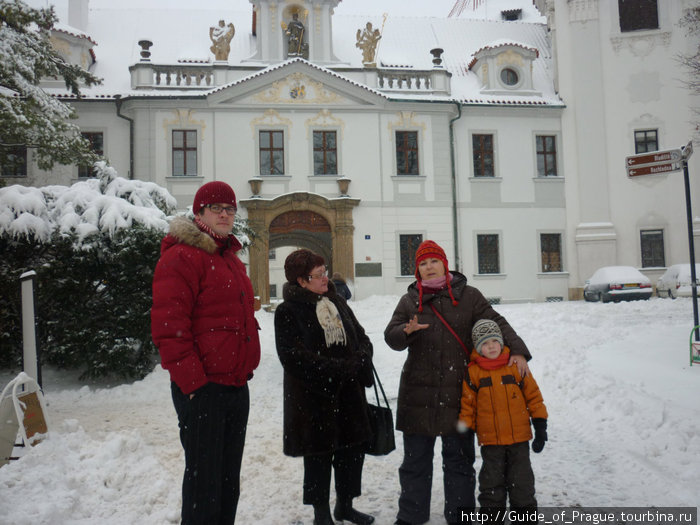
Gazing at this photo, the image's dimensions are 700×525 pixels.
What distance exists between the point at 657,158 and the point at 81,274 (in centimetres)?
866

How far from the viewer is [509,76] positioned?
24.1 m

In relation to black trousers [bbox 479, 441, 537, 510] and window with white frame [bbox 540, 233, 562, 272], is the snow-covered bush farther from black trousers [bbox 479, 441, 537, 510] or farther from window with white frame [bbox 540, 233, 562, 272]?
window with white frame [bbox 540, 233, 562, 272]

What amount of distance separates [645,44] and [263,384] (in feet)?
72.4

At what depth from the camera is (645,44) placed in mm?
22953

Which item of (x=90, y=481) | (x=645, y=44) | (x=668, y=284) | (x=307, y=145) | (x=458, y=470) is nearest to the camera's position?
(x=458, y=470)

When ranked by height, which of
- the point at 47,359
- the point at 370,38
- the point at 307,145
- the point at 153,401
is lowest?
A: the point at 153,401

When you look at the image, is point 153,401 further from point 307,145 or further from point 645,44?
point 645,44

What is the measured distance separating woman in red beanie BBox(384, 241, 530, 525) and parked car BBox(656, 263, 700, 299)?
57.6 ft

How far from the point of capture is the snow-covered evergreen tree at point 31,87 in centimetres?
927

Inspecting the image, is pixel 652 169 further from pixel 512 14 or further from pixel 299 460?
pixel 512 14

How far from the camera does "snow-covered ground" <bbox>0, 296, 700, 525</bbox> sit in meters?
4.04

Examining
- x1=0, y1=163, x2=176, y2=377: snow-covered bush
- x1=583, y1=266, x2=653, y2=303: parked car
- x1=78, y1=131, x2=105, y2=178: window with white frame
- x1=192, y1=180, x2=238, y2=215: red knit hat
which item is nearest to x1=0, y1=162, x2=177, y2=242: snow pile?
x1=0, y1=163, x2=176, y2=377: snow-covered bush

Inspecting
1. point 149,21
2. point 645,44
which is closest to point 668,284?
point 645,44

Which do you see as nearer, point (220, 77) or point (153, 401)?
point (153, 401)
